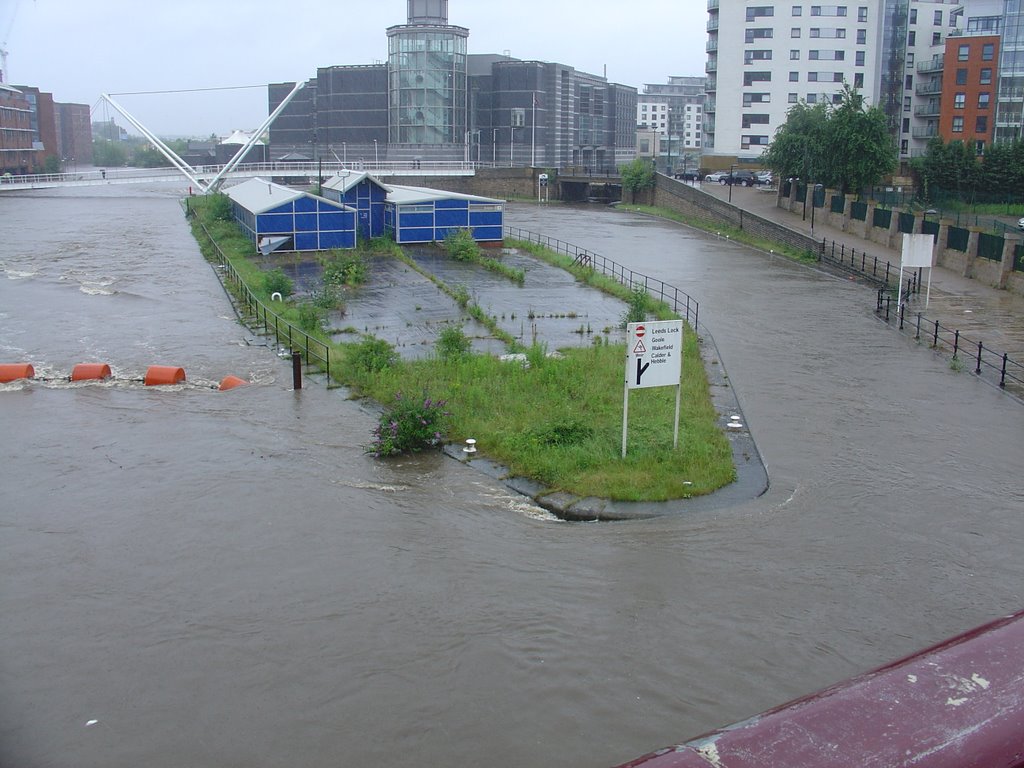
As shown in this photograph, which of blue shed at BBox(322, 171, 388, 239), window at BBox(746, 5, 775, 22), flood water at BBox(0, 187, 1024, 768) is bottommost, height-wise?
flood water at BBox(0, 187, 1024, 768)

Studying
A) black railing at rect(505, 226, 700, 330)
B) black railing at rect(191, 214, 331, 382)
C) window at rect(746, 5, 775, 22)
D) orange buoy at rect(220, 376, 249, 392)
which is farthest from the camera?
window at rect(746, 5, 775, 22)

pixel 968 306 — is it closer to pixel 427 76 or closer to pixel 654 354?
pixel 654 354

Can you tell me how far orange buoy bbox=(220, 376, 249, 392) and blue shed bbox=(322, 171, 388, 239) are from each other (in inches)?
881

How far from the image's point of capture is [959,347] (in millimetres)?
25500

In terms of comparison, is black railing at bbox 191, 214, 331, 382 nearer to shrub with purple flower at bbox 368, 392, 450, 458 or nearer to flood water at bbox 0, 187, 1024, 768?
flood water at bbox 0, 187, 1024, 768

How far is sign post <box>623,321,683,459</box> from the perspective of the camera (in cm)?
1521

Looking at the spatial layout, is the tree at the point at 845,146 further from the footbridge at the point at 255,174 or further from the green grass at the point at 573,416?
the footbridge at the point at 255,174

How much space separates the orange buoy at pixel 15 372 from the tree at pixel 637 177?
5844 centimetres

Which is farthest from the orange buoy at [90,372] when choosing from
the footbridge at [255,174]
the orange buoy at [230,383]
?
the footbridge at [255,174]

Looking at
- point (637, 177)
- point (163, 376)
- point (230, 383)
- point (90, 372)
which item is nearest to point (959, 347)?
point (230, 383)

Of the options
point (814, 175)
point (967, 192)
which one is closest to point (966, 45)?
point (967, 192)

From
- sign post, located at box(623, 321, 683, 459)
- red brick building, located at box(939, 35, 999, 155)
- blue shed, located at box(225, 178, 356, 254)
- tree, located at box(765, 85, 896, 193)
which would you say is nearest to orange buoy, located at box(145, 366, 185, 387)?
sign post, located at box(623, 321, 683, 459)

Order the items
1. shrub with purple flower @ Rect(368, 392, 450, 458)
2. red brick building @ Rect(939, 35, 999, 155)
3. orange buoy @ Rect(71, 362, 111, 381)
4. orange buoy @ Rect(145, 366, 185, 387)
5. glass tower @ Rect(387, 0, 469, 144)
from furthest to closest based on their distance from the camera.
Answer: glass tower @ Rect(387, 0, 469, 144) < red brick building @ Rect(939, 35, 999, 155) < orange buoy @ Rect(71, 362, 111, 381) < orange buoy @ Rect(145, 366, 185, 387) < shrub with purple flower @ Rect(368, 392, 450, 458)

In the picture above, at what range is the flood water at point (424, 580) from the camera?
899 centimetres
